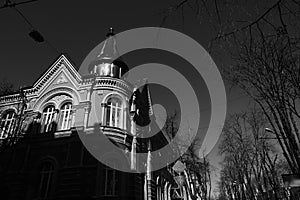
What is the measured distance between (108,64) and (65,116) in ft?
21.6

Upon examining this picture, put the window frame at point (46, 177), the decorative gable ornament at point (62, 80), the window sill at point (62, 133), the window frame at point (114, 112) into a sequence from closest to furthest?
the window frame at point (46, 177) → the window sill at point (62, 133) → the window frame at point (114, 112) → the decorative gable ornament at point (62, 80)

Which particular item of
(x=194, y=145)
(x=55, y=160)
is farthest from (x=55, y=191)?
(x=194, y=145)

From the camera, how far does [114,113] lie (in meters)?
18.9

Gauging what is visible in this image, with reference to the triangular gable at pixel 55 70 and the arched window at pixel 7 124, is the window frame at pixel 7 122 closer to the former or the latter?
the arched window at pixel 7 124

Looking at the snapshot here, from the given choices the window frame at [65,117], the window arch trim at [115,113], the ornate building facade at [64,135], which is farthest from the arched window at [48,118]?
the window arch trim at [115,113]

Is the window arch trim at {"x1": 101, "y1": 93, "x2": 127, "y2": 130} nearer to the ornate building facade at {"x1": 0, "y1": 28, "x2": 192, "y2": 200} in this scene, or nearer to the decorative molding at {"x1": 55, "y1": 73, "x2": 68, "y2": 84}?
the ornate building facade at {"x1": 0, "y1": 28, "x2": 192, "y2": 200}

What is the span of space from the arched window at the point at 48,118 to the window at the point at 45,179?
9.45ft

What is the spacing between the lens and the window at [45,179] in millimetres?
16609

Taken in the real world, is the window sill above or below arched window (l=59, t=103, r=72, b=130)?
below

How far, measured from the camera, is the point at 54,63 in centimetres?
2142

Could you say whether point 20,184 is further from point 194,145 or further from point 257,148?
point 257,148

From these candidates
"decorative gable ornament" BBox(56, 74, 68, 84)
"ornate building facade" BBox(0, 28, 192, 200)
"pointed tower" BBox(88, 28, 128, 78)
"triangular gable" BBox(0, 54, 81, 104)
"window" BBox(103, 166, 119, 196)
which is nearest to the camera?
"window" BBox(103, 166, 119, 196)

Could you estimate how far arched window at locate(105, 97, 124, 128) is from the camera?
18484mm

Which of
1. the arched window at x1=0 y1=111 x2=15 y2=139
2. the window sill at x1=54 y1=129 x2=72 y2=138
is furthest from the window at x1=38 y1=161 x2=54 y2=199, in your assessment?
the arched window at x1=0 y1=111 x2=15 y2=139
